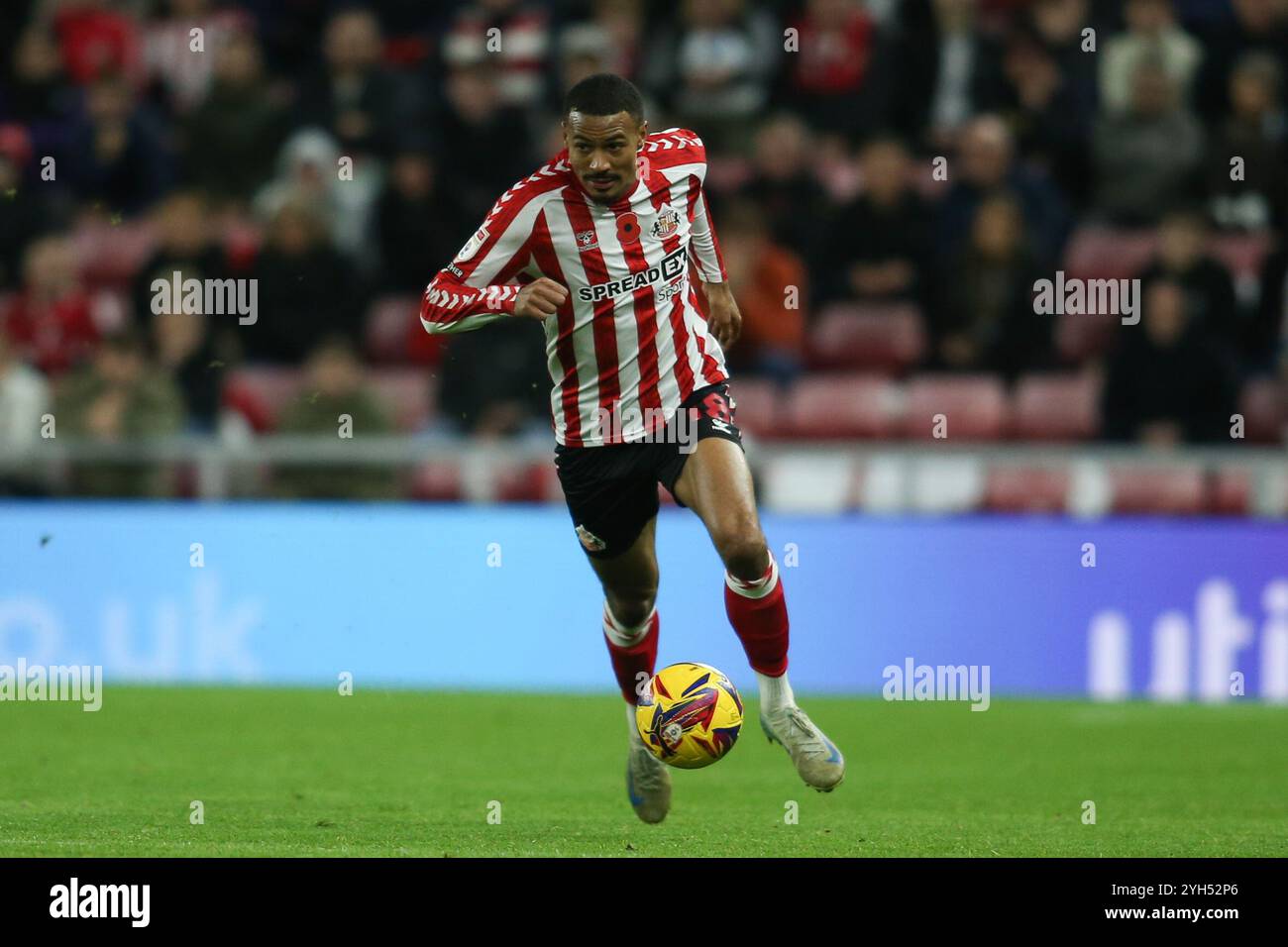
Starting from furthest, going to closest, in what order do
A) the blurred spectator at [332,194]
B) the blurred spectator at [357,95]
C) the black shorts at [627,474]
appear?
1. the blurred spectator at [357,95]
2. the blurred spectator at [332,194]
3. the black shorts at [627,474]

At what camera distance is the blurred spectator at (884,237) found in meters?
14.4

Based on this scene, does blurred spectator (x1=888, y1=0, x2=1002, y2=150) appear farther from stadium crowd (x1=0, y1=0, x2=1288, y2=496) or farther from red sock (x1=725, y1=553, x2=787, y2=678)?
red sock (x1=725, y1=553, x2=787, y2=678)

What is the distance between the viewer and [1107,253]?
1493 cm

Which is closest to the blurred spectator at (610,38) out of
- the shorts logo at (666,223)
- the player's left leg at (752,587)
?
the shorts logo at (666,223)

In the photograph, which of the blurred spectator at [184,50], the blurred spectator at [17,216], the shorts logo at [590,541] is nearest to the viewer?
the shorts logo at [590,541]

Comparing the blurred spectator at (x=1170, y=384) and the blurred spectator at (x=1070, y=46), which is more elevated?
the blurred spectator at (x=1070, y=46)

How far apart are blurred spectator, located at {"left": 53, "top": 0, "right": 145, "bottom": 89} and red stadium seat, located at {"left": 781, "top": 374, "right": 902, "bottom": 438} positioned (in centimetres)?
680

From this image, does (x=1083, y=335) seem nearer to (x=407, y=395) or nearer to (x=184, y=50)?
(x=407, y=395)

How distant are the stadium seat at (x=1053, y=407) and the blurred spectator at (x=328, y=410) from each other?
418 centimetres

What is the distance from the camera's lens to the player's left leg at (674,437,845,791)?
7.31 metres

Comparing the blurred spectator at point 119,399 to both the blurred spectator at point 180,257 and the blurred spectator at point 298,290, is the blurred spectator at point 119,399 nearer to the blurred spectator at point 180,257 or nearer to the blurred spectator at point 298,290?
the blurred spectator at point 180,257

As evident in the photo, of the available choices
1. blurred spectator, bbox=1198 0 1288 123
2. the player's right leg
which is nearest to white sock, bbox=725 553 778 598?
the player's right leg

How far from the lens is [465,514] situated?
42.2 feet

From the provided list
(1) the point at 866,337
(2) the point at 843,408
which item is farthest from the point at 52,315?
(1) the point at 866,337
